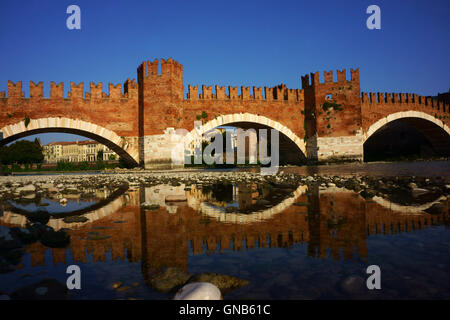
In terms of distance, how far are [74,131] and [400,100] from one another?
24.8 metres

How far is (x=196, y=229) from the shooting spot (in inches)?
119

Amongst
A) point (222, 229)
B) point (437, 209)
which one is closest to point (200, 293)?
point (222, 229)

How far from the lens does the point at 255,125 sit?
Result: 836 inches

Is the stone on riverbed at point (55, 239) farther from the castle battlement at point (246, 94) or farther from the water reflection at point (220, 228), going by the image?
the castle battlement at point (246, 94)

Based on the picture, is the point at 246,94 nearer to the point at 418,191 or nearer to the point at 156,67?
the point at 156,67

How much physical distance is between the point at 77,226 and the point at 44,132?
16.8 metres

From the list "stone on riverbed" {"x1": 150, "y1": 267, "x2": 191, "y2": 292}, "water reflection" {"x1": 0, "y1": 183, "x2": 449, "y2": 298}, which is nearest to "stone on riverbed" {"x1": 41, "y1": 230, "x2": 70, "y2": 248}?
"water reflection" {"x1": 0, "y1": 183, "x2": 449, "y2": 298}

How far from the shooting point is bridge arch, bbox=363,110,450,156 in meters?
24.4

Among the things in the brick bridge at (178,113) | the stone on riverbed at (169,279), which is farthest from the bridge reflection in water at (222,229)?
the brick bridge at (178,113)

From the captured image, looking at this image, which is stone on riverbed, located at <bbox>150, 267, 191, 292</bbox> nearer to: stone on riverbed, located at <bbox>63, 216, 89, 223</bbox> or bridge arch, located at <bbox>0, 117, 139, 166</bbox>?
stone on riverbed, located at <bbox>63, 216, 89, 223</bbox>

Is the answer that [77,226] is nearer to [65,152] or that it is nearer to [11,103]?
[11,103]

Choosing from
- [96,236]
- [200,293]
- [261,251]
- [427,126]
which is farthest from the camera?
[427,126]

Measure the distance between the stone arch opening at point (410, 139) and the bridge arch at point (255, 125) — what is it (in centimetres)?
796

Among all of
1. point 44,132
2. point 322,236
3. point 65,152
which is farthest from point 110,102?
point 65,152
